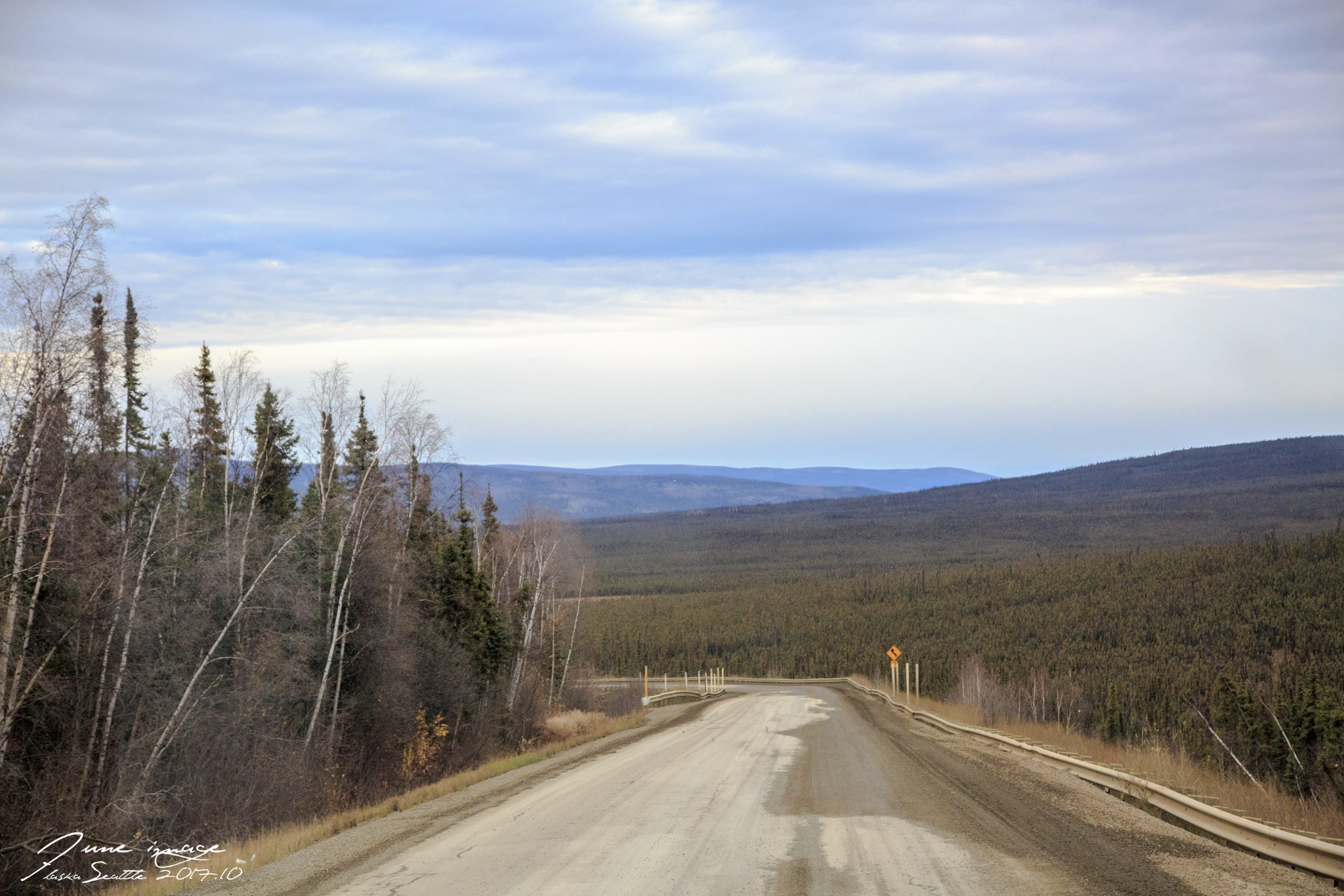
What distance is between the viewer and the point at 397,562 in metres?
31.8

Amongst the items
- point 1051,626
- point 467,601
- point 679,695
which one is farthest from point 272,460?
point 1051,626

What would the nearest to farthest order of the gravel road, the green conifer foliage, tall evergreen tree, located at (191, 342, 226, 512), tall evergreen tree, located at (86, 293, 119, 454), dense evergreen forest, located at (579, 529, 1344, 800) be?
the gravel road, tall evergreen tree, located at (86, 293, 119, 454), tall evergreen tree, located at (191, 342, 226, 512), the green conifer foliage, dense evergreen forest, located at (579, 529, 1344, 800)

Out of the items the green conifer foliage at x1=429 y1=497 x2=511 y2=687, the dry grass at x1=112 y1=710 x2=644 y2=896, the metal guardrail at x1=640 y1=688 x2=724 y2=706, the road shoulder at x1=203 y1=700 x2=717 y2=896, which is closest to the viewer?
the road shoulder at x1=203 y1=700 x2=717 y2=896

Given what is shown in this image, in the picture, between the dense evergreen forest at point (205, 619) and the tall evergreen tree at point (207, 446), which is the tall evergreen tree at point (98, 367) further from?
the tall evergreen tree at point (207, 446)

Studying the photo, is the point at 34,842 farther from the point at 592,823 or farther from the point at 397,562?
the point at 397,562

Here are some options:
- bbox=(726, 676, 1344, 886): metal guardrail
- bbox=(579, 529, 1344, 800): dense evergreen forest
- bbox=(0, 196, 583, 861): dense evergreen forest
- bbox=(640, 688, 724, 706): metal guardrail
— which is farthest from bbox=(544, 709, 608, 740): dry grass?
bbox=(579, 529, 1344, 800): dense evergreen forest

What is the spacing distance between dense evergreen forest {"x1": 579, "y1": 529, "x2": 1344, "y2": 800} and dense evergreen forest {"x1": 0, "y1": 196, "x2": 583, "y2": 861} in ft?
133

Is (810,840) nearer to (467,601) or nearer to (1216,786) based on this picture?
(1216,786)

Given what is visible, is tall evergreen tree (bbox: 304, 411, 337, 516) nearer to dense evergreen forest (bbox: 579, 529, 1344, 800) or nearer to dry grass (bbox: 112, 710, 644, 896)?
dry grass (bbox: 112, 710, 644, 896)

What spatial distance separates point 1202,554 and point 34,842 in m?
147

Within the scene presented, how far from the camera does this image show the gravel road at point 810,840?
9383mm

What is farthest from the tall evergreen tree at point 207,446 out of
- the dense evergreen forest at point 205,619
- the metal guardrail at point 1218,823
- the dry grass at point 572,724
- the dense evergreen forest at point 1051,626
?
the dense evergreen forest at point 1051,626

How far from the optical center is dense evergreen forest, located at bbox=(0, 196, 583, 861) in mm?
15992

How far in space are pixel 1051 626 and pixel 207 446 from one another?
107 m
